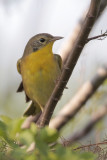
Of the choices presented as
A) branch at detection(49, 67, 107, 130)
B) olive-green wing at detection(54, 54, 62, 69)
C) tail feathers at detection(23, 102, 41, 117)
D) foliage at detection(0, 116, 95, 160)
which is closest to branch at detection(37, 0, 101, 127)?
foliage at detection(0, 116, 95, 160)

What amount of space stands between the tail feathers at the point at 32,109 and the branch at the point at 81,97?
389 millimetres

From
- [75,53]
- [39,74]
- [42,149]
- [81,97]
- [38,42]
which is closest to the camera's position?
[42,149]

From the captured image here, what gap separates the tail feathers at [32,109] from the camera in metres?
5.35

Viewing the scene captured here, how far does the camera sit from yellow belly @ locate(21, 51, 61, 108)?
4.84 metres

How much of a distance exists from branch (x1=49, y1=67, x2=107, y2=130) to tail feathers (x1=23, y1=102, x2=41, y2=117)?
1.28 ft

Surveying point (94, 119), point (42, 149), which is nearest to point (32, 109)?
point (94, 119)

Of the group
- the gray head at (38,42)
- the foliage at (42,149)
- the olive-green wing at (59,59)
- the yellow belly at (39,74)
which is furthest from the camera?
the gray head at (38,42)

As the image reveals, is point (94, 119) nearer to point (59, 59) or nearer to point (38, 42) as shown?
point (59, 59)

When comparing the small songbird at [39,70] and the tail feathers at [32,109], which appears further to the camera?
the tail feathers at [32,109]

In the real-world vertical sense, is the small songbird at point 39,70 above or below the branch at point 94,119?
above

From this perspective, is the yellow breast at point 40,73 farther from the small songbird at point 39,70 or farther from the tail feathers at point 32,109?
the tail feathers at point 32,109

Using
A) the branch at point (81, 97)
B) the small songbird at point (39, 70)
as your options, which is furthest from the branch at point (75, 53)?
the branch at point (81, 97)

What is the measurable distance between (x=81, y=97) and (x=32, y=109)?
2.74ft

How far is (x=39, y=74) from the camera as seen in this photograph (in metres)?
4.84
